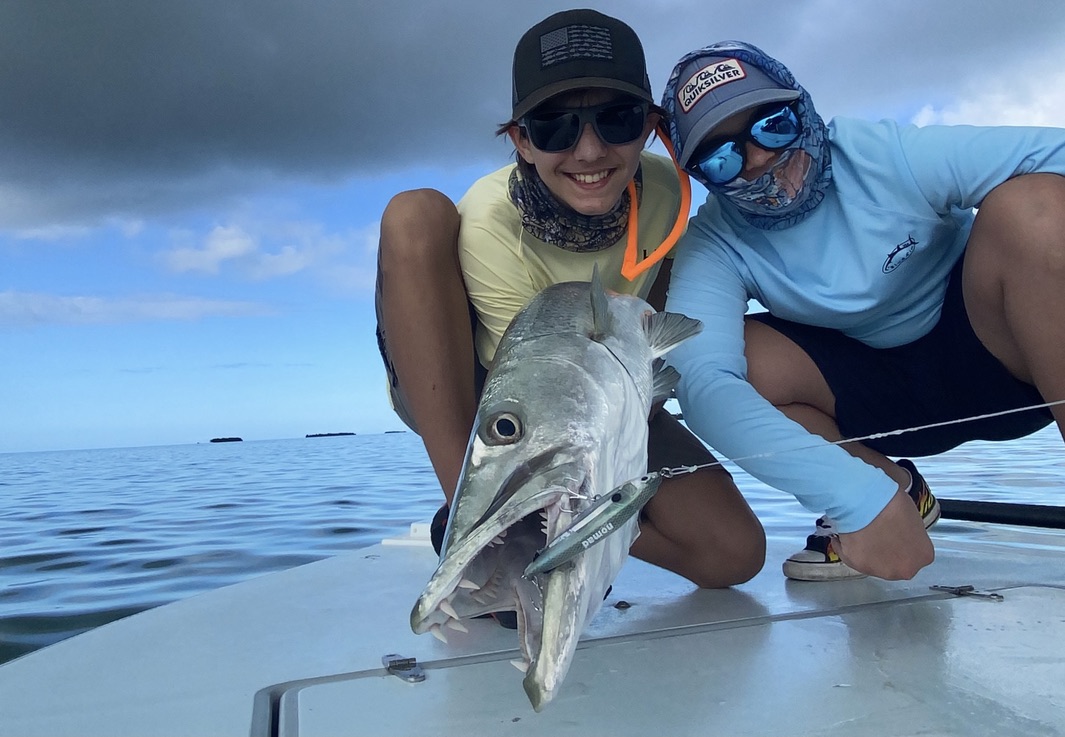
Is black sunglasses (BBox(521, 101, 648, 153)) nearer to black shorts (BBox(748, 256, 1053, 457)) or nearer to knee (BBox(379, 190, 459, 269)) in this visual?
knee (BBox(379, 190, 459, 269))

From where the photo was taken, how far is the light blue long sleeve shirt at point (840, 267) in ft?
5.41

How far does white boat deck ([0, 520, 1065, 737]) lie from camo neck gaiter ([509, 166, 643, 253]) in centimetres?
95

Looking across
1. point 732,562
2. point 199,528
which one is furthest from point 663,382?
point 199,528

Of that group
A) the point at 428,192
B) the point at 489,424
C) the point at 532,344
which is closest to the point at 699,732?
the point at 489,424

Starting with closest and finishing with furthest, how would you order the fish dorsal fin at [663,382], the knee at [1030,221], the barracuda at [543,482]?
the barracuda at [543,482], the fish dorsal fin at [663,382], the knee at [1030,221]

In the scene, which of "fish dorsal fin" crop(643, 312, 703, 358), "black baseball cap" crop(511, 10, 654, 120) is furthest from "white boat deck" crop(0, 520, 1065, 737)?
"black baseball cap" crop(511, 10, 654, 120)

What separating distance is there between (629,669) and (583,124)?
3.87 feet

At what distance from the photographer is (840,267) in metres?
2.01

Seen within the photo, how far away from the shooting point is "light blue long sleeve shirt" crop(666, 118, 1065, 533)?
65.0 inches

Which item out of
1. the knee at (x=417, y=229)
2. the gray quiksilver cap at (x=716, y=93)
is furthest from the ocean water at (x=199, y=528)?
the gray quiksilver cap at (x=716, y=93)

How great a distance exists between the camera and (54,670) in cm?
170

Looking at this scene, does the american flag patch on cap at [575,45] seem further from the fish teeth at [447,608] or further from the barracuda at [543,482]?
the fish teeth at [447,608]

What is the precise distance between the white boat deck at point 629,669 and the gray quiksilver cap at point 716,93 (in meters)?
1.11

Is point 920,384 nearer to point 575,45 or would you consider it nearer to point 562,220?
point 562,220
